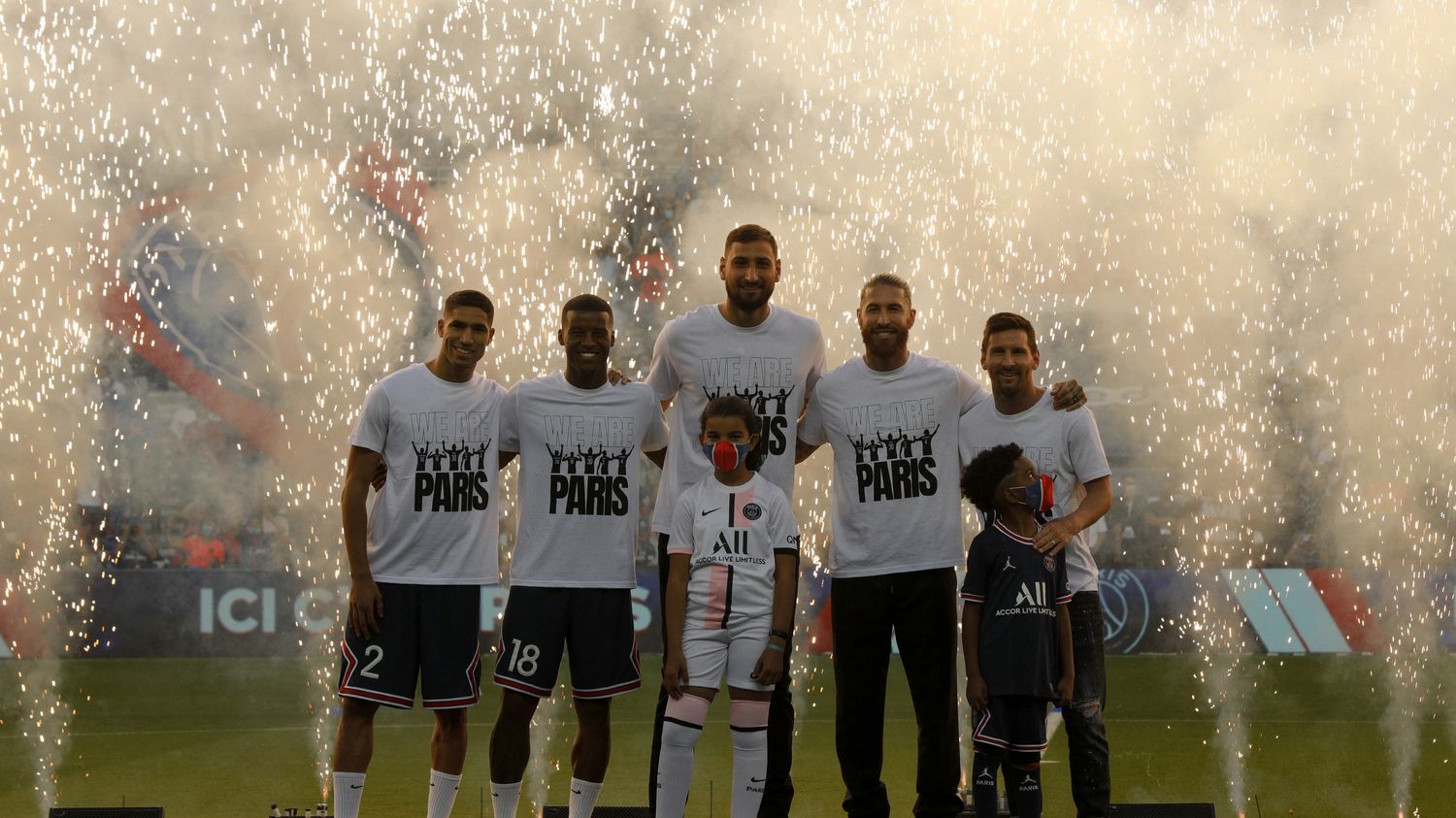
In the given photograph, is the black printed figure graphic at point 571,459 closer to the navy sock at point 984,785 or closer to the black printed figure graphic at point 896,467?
the black printed figure graphic at point 896,467

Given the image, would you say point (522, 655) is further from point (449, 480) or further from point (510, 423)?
point (510, 423)

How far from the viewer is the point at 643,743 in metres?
8.95

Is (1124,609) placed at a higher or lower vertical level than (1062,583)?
higher

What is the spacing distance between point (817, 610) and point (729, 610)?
28.1ft

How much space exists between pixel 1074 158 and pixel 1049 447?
30.2 ft

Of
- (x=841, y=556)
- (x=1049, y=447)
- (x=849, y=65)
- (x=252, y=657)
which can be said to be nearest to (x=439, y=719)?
(x=841, y=556)

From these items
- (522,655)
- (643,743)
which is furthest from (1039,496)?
(643,743)

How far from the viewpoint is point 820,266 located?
13.6 metres

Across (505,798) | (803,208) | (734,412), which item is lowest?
(505,798)

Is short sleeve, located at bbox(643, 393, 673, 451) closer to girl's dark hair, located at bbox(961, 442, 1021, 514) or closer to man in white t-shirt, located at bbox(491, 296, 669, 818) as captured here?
man in white t-shirt, located at bbox(491, 296, 669, 818)

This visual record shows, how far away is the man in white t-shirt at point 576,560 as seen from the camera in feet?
15.1

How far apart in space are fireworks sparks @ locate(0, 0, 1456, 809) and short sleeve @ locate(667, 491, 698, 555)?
839 centimetres

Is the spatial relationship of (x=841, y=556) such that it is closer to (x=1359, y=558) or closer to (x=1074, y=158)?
(x=1074, y=158)

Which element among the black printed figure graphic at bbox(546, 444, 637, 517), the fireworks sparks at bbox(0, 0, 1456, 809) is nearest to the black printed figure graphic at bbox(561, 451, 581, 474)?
the black printed figure graphic at bbox(546, 444, 637, 517)
